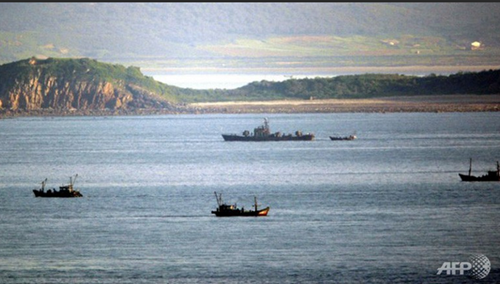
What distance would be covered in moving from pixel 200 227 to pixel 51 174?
186 feet

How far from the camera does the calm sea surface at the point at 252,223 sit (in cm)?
6312

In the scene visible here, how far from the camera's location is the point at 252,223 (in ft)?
262

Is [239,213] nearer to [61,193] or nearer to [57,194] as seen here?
[61,193]

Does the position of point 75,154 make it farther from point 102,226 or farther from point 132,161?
point 102,226

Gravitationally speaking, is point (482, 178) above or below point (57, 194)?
above

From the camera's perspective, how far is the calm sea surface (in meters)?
63.1

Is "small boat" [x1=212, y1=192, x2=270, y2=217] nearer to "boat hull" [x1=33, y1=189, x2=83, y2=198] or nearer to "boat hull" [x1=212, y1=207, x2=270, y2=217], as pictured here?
"boat hull" [x1=212, y1=207, x2=270, y2=217]

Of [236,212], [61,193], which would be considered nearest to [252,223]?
[236,212]

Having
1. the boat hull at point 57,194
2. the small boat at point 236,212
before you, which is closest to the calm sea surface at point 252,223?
the small boat at point 236,212

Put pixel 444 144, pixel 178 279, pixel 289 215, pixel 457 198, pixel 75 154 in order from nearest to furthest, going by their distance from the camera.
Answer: pixel 178 279 < pixel 289 215 < pixel 457 198 < pixel 75 154 < pixel 444 144

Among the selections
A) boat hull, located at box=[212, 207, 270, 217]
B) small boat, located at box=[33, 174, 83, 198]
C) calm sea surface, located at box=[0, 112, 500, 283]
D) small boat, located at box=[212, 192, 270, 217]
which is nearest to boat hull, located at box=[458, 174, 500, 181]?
calm sea surface, located at box=[0, 112, 500, 283]

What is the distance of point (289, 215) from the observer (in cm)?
8512

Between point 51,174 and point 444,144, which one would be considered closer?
point 51,174

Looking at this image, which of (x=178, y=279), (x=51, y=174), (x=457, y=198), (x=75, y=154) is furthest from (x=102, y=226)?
(x=75, y=154)
